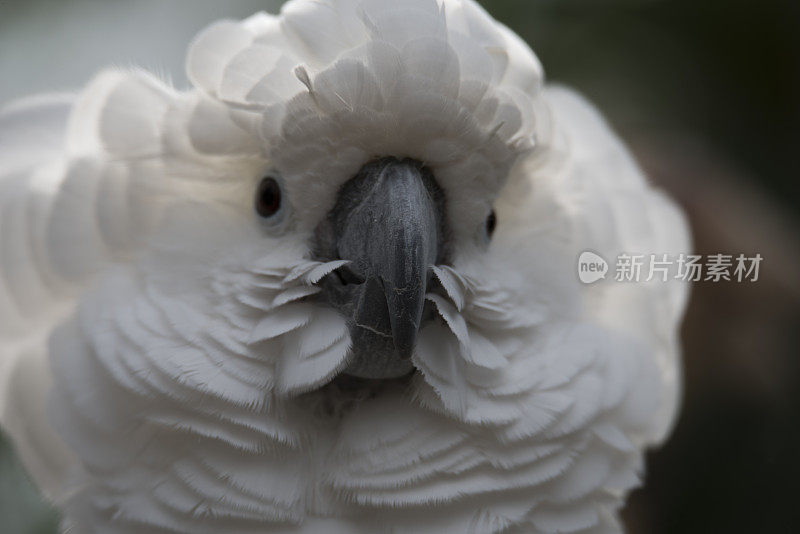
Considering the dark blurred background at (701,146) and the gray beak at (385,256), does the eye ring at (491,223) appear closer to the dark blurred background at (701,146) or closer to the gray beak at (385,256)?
the gray beak at (385,256)

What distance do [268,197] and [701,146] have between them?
1.60 metres

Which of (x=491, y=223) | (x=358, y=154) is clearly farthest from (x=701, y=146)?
(x=358, y=154)

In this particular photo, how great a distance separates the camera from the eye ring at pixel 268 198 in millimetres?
860

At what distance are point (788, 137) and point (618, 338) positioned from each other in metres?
1.51

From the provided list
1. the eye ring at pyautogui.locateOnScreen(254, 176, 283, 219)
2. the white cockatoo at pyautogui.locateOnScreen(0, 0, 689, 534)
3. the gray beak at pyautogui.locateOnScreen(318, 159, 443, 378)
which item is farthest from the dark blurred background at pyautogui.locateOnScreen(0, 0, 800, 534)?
the gray beak at pyautogui.locateOnScreen(318, 159, 443, 378)

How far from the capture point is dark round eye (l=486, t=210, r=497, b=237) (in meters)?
0.92

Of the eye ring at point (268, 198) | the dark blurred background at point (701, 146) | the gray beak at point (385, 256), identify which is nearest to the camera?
the gray beak at point (385, 256)

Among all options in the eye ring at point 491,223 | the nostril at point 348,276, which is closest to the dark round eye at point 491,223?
the eye ring at point 491,223

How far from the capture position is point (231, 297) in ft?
2.71

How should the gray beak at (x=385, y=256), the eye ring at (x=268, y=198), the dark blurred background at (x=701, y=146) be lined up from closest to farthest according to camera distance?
the gray beak at (x=385, y=256), the eye ring at (x=268, y=198), the dark blurred background at (x=701, y=146)

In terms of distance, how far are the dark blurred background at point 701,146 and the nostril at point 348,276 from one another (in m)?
0.83

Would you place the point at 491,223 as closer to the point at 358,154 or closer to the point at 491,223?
the point at 491,223

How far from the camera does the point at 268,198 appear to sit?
87cm

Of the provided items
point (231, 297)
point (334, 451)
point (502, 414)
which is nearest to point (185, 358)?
point (231, 297)
